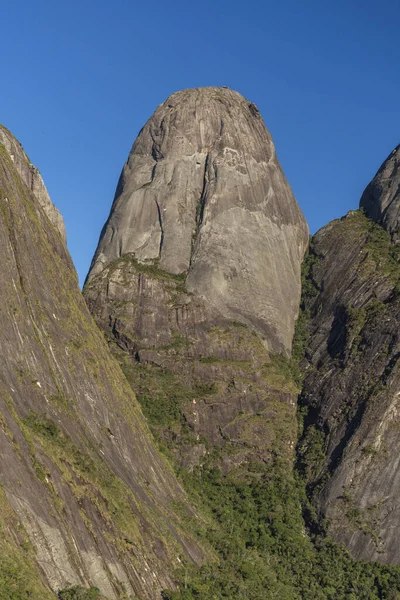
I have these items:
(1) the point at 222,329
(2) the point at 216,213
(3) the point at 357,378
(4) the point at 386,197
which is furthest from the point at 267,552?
(4) the point at 386,197

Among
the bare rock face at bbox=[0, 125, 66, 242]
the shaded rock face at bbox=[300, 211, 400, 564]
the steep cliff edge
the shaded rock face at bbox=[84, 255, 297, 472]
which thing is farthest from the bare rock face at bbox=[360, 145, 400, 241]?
the bare rock face at bbox=[0, 125, 66, 242]

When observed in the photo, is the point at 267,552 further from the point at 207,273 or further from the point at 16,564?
the point at 207,273

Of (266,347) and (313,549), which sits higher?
(266,347)

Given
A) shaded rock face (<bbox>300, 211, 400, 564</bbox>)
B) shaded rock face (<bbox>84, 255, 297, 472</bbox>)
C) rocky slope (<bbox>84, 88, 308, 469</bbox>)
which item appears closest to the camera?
shaded rock face (<bbox>300, 211, 400, 564</bbox>)

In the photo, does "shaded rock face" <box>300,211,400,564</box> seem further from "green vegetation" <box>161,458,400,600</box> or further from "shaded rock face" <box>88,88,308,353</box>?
"shaded rock face" <box>88,88,308,353</box>

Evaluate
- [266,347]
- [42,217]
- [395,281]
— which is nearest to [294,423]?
[266,347]

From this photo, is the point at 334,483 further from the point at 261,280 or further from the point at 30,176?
the point at 30,176
